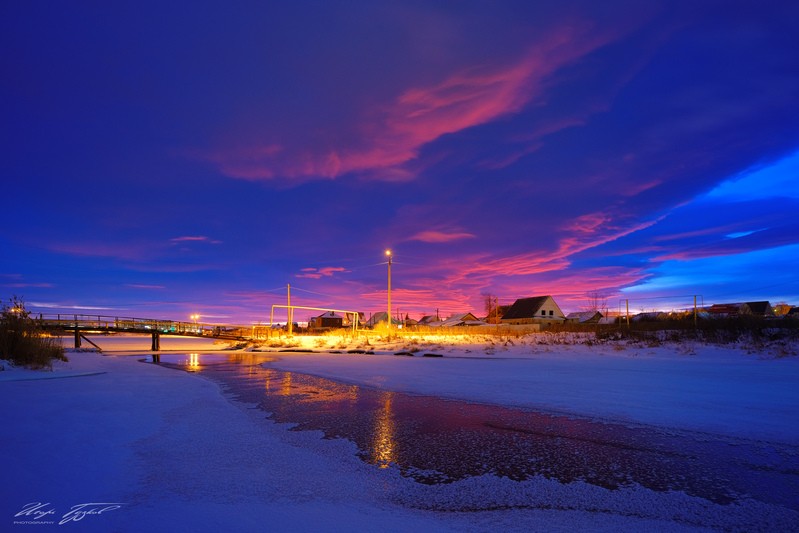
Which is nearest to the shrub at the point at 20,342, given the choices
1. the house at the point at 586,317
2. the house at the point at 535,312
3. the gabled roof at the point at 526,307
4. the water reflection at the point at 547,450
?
the water reflection at the point at 547,450

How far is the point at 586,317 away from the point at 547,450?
308 ft

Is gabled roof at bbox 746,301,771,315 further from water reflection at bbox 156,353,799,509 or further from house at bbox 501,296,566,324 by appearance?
water reflection at bbox 156,353,799,509

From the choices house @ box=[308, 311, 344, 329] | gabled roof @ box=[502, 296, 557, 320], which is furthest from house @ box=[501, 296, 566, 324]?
house @ box=[308, 311, 344, 329]

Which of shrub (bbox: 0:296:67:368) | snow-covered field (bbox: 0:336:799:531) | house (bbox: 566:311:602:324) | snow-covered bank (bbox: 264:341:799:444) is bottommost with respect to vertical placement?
house (bbox: 566:311:602:324)

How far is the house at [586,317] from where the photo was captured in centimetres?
8582

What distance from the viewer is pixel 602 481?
3820 millimetres

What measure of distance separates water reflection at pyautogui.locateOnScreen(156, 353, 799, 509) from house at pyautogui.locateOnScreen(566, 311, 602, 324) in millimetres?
84670

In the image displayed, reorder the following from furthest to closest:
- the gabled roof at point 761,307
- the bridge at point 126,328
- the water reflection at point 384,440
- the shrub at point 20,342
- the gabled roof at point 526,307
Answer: the gabled roof at point 761,307
the gabled roof at point 526,307
the bridge at point 126,328
the shrub at point 20,342
the water reflection at point 384,440

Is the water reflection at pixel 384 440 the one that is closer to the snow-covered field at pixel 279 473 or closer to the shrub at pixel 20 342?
the snow-covered field at pixel 279 473

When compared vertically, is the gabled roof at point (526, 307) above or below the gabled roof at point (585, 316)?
above

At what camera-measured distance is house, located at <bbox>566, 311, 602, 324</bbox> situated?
85.8 metres

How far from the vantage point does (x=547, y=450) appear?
489cm

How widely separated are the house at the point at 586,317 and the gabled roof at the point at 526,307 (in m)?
14.0

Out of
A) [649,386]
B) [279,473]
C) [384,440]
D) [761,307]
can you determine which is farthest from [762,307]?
[279,473]
